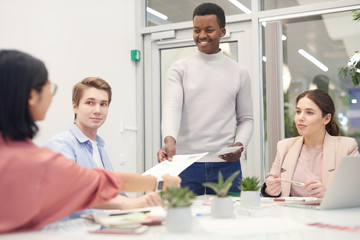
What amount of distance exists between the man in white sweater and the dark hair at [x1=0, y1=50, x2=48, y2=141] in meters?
1.12

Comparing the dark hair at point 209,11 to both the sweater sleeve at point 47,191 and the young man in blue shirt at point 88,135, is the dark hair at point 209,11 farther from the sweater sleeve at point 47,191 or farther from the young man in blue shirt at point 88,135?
the sweater sleeve at point 47,191

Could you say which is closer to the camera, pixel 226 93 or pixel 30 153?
pixel 30 153

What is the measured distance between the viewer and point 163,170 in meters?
1.57

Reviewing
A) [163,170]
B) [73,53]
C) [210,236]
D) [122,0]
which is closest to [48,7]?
[73,53]

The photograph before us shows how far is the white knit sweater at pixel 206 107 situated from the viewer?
229 cm

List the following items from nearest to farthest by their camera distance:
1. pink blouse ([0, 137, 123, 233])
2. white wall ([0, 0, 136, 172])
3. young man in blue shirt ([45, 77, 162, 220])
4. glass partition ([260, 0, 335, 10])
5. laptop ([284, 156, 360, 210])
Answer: pink blouse ([0, 137, 123, 233]), laptop ([284, 156, 360, 210]), young man in blue shirt ([45, 77, 162, 220]), white wall ([0, 0, 136, 172]), glass partition ([260, 0, 335, 10])

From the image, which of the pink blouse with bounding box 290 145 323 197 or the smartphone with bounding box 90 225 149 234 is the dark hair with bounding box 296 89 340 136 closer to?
the pink blouse with bounding box 290 145 323 197

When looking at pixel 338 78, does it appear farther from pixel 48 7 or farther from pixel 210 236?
pixel 210 236

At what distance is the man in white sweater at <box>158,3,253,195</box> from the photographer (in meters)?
2.23

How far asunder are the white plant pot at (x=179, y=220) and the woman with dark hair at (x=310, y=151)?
1038 mm

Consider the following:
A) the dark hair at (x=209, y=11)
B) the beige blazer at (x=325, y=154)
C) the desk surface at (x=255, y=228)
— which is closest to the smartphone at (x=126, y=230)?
the desk surface at (x=255, y=228)

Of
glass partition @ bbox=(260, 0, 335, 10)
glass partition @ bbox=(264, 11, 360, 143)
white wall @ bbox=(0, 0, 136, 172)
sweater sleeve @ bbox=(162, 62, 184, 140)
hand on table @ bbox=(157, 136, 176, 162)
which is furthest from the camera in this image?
glass partition @ bbox=(260, 0, 335, 10)

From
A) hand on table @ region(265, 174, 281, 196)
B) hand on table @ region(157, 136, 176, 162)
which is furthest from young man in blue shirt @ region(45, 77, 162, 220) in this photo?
hand on table @ region(265, 174, 281, 196)

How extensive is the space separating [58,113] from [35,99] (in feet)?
8.26
